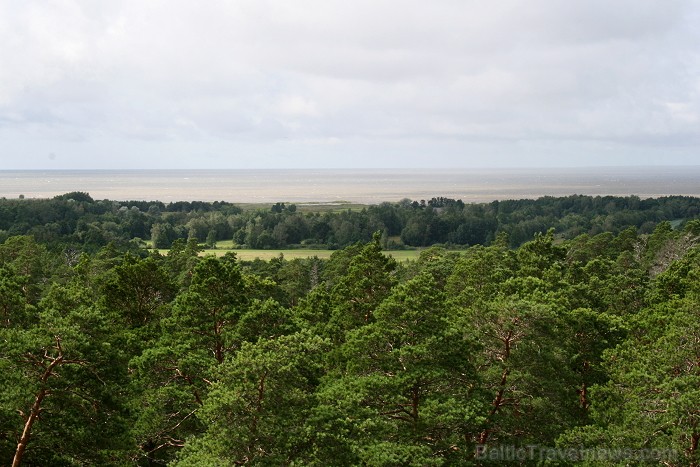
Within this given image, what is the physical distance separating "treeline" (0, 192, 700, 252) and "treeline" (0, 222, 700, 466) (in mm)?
87321

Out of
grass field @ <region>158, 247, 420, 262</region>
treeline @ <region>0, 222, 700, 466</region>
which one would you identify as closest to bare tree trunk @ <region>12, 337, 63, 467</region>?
treeline @ <region>0, 222, 700, 466</region>

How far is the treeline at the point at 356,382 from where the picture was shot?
48.3 feet

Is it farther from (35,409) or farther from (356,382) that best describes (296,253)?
(35,409)

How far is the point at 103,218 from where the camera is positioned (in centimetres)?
13188

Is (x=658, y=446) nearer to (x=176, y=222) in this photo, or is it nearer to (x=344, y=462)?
(x=344, y=462)

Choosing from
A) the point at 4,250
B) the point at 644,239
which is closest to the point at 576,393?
Result: the point at 4,250

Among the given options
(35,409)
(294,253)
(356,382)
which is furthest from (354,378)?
(294,253)

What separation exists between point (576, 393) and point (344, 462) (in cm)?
917

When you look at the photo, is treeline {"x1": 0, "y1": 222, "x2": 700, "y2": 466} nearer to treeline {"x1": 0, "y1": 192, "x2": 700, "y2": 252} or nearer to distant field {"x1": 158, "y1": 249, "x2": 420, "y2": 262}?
distant field {"x1": 158, "y1": 249, "x2": 420, "y2": 262}

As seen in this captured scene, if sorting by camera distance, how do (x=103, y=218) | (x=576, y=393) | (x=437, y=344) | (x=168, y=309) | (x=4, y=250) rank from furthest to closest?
(x=103, y=218) → (x=4, y=250) → (x=168, y=309) → (x=576, y=393) → (x=437, y=344)

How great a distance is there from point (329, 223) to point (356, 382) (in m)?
122

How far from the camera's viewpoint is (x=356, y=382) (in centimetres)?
1670

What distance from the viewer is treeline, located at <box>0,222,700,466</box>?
14.7m

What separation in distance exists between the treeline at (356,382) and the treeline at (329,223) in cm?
8732
